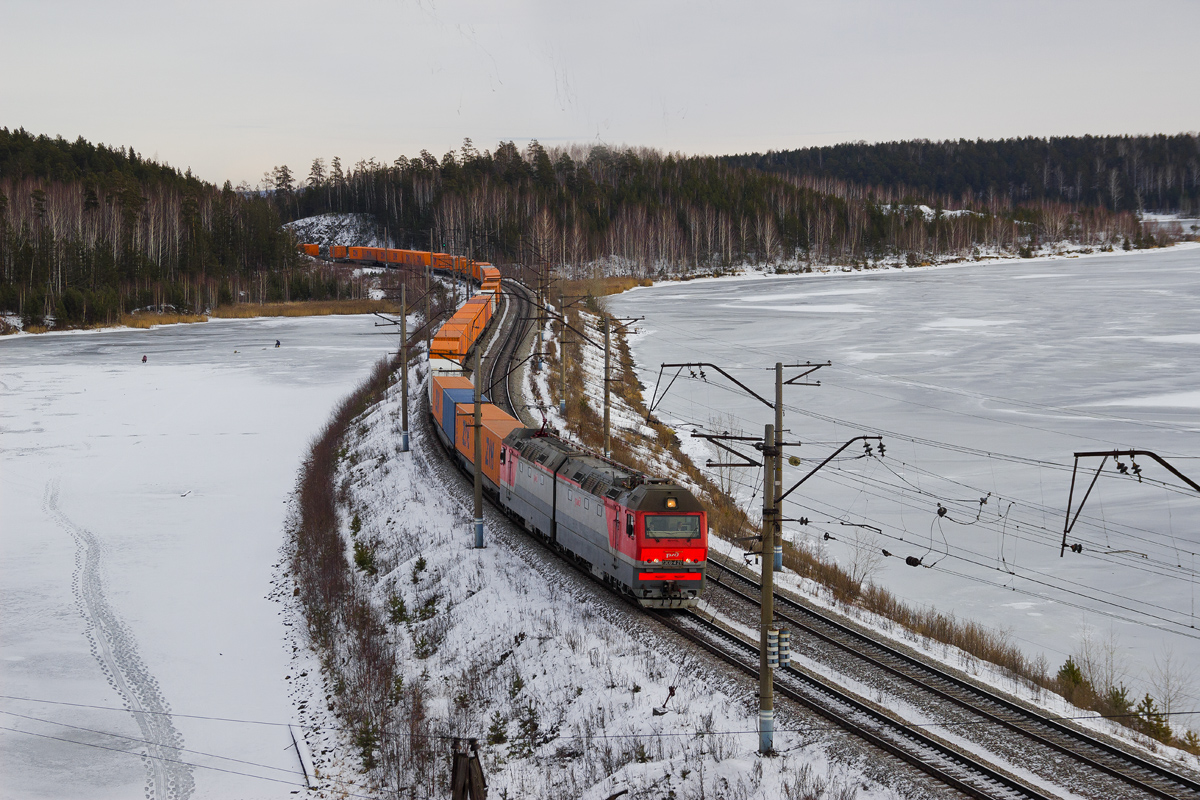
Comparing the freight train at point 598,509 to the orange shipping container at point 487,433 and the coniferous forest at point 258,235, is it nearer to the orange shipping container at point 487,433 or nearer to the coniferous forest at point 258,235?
the orange shipping container at point 487,433

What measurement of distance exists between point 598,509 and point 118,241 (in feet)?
411

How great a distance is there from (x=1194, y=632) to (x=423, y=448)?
111 ft

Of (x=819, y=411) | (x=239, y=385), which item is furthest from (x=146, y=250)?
(x=819, y=411)

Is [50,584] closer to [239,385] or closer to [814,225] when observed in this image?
[239,385]

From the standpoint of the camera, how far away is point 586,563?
27109 millimetres

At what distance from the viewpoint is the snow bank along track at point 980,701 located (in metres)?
16.2

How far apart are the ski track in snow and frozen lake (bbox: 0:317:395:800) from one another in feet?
0.21

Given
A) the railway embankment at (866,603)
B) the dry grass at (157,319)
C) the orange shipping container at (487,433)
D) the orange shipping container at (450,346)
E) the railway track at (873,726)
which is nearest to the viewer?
the railway track at (873,726)

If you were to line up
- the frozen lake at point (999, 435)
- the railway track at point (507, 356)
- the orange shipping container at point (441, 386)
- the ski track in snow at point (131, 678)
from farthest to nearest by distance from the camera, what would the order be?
the railway track at point (507, 356) < the orange shipping container at point (441, 386) < the frozen lake at point (999, 435) < the ski track in snow at point (131, 678)

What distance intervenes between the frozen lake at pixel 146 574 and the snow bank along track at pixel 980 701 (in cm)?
1278

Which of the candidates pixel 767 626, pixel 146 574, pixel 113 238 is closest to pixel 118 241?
pixel 113 238

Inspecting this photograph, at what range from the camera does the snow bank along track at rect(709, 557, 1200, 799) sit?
16172mm

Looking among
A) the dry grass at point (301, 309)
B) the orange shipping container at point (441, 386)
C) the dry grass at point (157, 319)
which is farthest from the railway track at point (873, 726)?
the dry grass at point (157, 319)

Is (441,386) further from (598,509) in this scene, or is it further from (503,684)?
(503,684)
